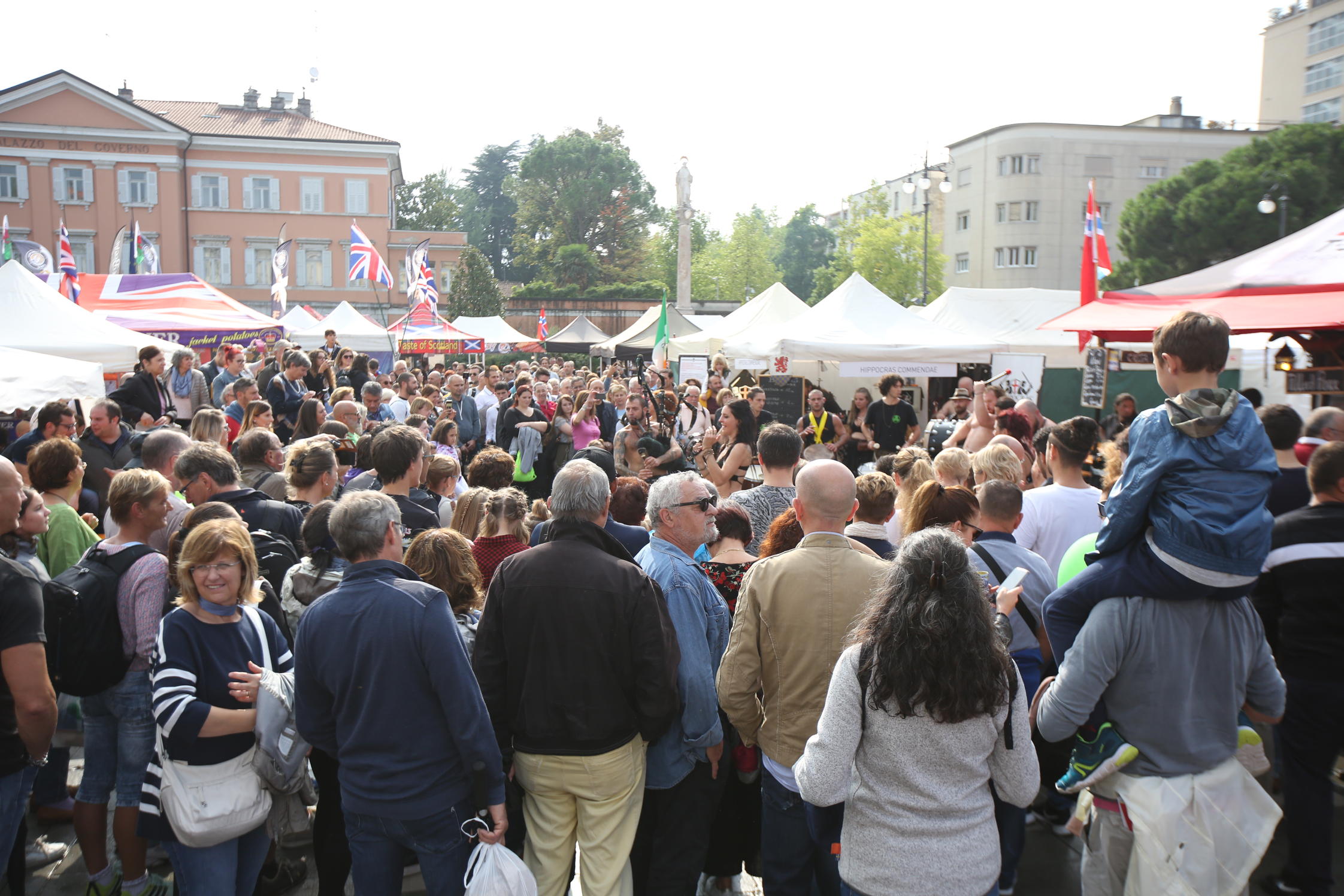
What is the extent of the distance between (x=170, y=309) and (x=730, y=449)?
9617mm

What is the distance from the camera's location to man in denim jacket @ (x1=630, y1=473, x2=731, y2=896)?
11.1 ft

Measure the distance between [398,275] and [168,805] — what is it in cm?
5287

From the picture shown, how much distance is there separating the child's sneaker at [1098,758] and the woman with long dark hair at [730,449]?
416cm

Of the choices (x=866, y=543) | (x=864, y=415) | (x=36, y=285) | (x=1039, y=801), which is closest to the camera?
(x=866, y=543)

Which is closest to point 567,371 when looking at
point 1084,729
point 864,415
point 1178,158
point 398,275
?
point 864,415

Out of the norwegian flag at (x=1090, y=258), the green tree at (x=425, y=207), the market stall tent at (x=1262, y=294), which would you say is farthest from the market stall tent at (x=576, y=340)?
the green tree at (x=425, y=207)

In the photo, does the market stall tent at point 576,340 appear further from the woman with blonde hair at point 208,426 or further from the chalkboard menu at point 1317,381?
the woman with blonde hair at point 208,426

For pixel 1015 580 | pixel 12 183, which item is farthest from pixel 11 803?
pixel 12 183

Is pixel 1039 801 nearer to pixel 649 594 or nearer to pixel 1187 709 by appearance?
pixel 1187 709

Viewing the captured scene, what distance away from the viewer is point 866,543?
13.5 ft

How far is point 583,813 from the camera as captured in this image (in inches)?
129

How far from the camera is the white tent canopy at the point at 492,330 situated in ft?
111

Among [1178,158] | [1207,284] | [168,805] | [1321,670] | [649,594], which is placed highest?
[1178,158]

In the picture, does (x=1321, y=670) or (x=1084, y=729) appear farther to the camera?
(x=1321, y=670)
